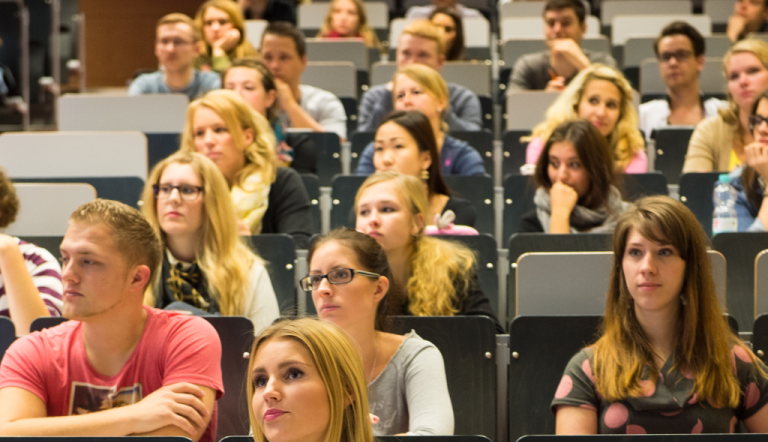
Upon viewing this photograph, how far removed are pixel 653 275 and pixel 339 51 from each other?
159 inches

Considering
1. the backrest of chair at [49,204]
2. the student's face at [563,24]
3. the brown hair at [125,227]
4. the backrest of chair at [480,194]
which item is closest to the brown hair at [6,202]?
the backrest of chair at [49,204]

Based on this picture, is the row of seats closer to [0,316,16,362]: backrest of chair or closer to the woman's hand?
[0,316,16,362]: backrest of chair

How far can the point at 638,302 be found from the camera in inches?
77.8

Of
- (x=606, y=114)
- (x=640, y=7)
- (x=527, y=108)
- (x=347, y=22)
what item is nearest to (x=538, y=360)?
(x=606, y=114)

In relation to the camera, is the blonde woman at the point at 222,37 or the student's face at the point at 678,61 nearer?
the student's face at the point at 678,61

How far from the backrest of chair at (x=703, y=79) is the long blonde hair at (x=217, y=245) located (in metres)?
3.09

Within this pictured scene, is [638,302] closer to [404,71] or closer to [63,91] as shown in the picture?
[404,71]

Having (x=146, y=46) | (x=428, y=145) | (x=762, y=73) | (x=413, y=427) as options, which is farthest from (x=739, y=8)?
(x=413, y=427)

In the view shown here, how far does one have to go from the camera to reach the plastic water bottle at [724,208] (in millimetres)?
2979

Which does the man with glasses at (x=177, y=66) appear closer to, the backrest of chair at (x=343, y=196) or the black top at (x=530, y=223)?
the backrest of chair at (x=343, y=196)

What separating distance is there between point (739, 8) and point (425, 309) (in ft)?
14.5

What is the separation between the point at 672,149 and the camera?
395 cm

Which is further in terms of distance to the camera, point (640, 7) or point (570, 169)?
point (640, 7)

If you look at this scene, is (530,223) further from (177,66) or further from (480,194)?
(177,66)
